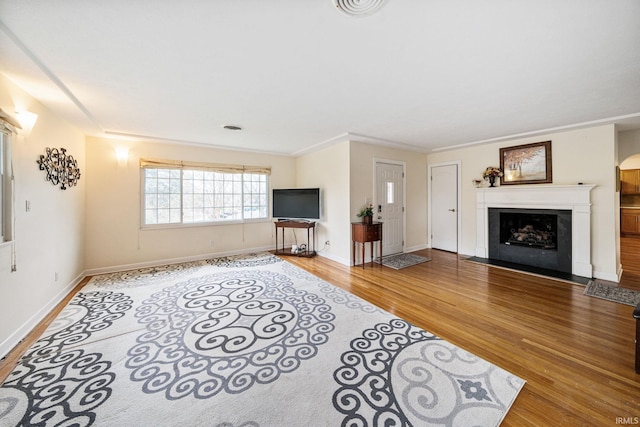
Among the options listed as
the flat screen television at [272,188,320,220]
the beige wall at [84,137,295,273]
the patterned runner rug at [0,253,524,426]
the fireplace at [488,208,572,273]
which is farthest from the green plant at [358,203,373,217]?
the beige wall at [84,137,295,273]

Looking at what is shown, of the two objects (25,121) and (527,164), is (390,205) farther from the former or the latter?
(25,121)

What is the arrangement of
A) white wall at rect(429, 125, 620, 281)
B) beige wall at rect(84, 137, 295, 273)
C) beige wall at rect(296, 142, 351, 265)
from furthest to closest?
beige wall at rect(296, 142, 351, 265)
beige wall at rect(84, 137, 295, 273)
white wall at rect(429, 125, 620, 281)

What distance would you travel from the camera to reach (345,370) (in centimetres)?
183

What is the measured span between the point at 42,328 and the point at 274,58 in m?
3.56

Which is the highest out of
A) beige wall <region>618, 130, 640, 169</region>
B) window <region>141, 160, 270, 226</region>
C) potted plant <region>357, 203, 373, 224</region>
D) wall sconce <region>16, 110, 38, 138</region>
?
beige wall <region>618, 130, 640, 169</region>

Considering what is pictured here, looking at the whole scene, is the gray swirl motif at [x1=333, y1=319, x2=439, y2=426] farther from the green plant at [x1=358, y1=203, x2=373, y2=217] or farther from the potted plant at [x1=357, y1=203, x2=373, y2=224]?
the green plant at [x1=358, y1=203, x2=373, y2=217]

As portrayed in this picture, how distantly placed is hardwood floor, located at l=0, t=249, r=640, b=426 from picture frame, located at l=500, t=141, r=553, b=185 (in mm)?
1807

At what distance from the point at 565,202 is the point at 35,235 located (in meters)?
7.39

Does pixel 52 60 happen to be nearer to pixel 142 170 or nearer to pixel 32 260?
pixel 32 260

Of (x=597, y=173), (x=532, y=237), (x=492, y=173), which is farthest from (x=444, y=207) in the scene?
(x=597, y=173)

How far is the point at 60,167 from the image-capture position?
10.3 feet

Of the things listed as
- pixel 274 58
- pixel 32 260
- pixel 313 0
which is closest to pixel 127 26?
pixel 274 58

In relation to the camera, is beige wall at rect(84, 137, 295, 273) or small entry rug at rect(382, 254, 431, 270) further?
small entry rug at rect(382, 254, 431, 270)

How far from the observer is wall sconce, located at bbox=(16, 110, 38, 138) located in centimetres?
234
